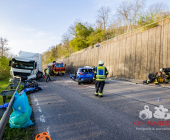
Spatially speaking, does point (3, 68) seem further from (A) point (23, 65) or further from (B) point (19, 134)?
(B) point (19, 134)

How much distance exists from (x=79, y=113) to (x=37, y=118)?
1.45m

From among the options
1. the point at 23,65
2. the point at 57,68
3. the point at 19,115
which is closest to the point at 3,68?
the point at 23,65

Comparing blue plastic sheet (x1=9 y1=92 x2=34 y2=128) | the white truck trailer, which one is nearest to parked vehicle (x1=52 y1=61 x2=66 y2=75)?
the white truck trailer

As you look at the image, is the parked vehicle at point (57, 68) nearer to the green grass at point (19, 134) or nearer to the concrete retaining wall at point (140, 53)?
the concrete retaining wall at point (140, 53)

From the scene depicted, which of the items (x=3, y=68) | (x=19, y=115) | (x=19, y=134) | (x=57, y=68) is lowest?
(x=19, y=134)

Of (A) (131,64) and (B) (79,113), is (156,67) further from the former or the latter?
(B) (79,113)

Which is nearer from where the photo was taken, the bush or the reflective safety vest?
the reflective safety vest

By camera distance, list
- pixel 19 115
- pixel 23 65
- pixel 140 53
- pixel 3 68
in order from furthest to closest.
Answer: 1. pixel 3 68
2. pixel 23 65
3. pixel 140 53
4. pixel 19 115

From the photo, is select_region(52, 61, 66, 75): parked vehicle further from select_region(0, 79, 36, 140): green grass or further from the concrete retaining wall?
select_region(0, 79, 36, 140): green grass

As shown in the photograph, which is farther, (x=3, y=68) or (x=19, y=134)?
(x=3, y=68)

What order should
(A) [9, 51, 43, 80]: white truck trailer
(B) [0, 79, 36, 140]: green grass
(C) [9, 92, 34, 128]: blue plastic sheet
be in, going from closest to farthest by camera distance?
(B) [0, 79, 36, 140]: green grass
(C) [9, 92, 34, 128]: blue plastic sheet
(A) [9, 51, 43, 80]: white truck trailer

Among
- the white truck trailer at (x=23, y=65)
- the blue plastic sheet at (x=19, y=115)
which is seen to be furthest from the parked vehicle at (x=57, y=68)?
the blue plastic sheet at (x=19, y=115)

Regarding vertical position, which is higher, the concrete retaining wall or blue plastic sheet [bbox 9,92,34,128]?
the concrete retaining wall

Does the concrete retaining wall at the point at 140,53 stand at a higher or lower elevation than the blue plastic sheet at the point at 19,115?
higher
